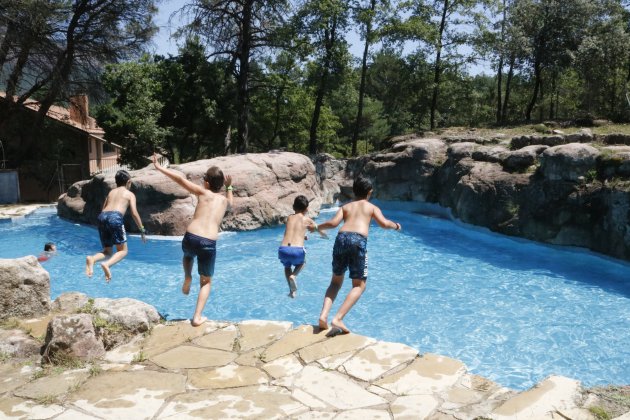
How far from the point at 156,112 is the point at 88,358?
20.1m

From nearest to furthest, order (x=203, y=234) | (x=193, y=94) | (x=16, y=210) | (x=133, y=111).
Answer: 1. (x=203, y=234)
2. (x=16, y=210)
3. (x=133, y=111)
4. (x=193, y=94)

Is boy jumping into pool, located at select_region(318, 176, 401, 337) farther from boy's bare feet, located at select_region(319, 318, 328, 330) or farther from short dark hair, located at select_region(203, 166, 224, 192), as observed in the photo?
short dark hair, located at select_region(203, 166, 224, 192)

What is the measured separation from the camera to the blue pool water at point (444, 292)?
25.2ft

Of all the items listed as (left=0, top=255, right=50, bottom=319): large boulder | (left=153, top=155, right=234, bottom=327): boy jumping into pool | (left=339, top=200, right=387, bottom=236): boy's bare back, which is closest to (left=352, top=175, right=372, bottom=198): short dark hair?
(left=339, top=200, right=387, bottom=236): boy's bare back

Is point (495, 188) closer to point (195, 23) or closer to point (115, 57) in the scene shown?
point (195, 23)

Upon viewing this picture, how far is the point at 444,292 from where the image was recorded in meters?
10.4

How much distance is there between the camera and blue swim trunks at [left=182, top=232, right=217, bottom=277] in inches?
239

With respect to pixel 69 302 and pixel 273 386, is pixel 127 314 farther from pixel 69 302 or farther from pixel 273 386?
pixel 273 386

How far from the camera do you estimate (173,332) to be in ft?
19.1

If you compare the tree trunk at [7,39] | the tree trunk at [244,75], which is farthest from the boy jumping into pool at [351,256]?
the tree trunk at [7,39]

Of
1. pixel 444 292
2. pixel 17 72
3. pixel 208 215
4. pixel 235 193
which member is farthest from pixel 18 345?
pixel 17 72

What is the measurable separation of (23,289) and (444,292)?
7688 millimetres

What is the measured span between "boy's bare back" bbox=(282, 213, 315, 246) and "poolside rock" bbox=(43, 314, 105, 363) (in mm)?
2956

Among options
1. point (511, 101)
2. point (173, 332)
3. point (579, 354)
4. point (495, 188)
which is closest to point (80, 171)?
point (495, 188)
